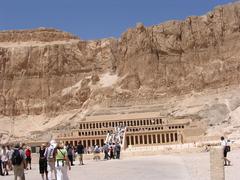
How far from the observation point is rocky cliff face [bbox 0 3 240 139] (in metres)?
109

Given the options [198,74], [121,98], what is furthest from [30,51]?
[198,74]

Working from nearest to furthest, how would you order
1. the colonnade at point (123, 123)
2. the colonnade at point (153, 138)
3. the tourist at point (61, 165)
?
the tourist at point (61, 165) → the colonnade at point (153, 138) → the colonnade at point (123, 123)

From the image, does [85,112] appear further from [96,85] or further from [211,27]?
[211,27]

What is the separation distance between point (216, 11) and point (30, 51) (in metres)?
46.5

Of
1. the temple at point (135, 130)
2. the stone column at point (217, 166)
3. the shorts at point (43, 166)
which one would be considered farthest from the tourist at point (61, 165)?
the temple at point (135, 130)

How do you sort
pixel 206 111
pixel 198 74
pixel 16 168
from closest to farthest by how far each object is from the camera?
1. pixel 16 168
2. pixel 206 111
3. pixel 198 74

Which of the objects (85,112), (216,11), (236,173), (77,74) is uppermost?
(216,11)

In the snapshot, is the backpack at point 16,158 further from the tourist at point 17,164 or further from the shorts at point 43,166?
the shorts at point 43,166

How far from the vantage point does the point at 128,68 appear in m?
118

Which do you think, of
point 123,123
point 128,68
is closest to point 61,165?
point 123,123

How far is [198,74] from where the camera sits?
108938 millimetres

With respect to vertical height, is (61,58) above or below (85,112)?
above

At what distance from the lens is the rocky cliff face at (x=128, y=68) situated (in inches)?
4291

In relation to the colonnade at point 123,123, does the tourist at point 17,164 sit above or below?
below
